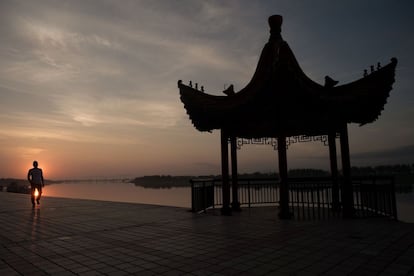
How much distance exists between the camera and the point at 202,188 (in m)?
11.8

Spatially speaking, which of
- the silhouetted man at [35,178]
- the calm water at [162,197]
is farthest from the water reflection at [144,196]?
the silhouetted man at [35,178]

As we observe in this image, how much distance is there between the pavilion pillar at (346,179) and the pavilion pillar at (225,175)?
12.8 ft

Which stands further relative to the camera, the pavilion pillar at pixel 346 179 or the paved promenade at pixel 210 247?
the pavilion pillar at pixel 346 179

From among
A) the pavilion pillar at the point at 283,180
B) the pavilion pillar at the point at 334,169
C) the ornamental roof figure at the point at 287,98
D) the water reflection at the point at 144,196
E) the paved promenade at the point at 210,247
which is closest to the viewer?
the paved promenade at the point at 210,247

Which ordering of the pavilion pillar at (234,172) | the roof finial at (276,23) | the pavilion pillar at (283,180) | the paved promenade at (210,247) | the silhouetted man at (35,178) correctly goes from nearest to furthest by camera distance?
the paved promenade at (210,247)
the pavilion pillar at (283,180)
the roof finial at (276,23)
the pavilion pillar at (234,172)
the silhouetted man at (35,178)

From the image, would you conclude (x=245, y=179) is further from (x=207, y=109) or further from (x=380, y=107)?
(x=380, y=107)

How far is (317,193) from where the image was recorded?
33.9ft

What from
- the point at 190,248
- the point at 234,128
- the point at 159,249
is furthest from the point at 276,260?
the point at 234,128

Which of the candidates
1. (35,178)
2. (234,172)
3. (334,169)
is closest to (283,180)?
(234,172)

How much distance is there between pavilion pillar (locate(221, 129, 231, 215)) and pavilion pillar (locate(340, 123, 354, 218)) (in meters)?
3.90

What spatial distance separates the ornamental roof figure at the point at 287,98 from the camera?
9234 mm

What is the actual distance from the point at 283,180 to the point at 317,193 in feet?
5.14

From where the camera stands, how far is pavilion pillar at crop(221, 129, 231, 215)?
10.9 metres

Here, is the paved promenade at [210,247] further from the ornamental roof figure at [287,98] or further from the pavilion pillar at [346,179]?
the ornamental roof figure at [287,98]
